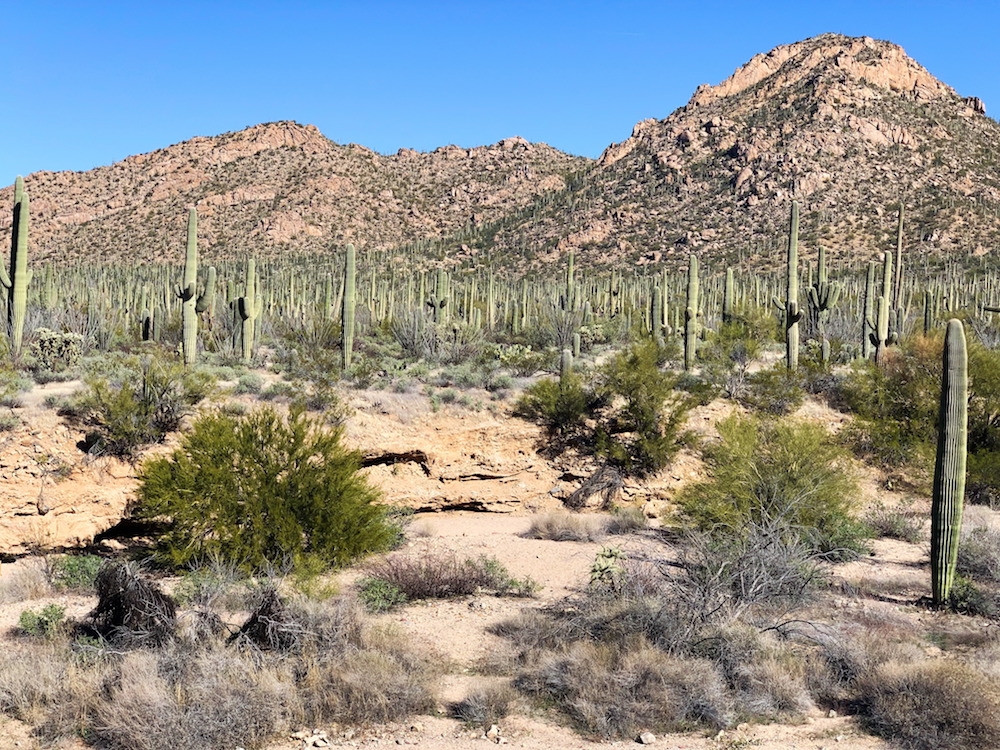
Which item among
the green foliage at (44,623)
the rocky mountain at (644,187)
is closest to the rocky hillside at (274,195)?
the rocky mountain at (644,187)

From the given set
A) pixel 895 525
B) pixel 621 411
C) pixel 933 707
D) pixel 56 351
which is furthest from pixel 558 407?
pixel 933 707

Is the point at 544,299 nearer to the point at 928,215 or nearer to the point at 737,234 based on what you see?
the point at 737,234

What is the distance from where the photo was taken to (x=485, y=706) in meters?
6.82

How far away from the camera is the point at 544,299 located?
116ft

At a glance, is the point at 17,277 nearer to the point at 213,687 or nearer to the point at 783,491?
the point at 213,687

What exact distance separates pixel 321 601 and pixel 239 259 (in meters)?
58.5

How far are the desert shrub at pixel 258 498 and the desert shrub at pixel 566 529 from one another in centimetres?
332

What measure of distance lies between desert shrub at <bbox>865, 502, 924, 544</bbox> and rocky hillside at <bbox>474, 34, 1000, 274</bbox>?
43.3m

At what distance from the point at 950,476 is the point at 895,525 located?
4291 mm

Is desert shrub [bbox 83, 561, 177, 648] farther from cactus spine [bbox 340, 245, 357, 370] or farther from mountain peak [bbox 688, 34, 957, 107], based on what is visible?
mountain peak [bbox 688, 34, 957, 107]

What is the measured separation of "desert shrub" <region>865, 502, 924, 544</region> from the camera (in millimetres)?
13031

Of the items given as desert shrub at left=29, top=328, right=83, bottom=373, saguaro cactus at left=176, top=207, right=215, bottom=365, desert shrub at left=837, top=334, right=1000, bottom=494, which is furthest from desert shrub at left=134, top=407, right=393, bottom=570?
desert shrub at left=837, top=334, right=1000, bottom=494

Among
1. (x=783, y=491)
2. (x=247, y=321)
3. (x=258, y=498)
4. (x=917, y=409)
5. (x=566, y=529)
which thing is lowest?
(x=566, y=529)

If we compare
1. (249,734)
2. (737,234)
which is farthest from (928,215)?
(249,734)
